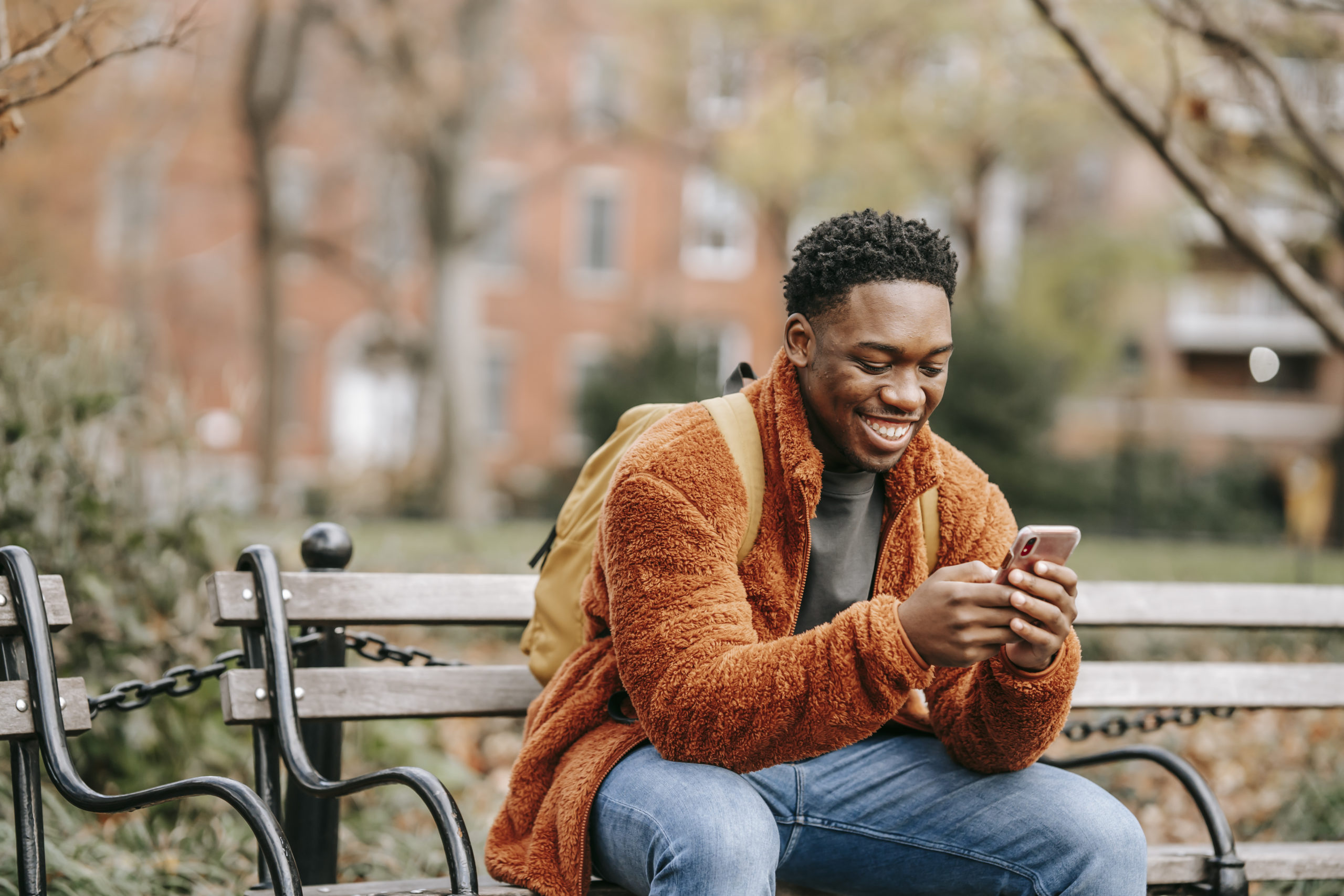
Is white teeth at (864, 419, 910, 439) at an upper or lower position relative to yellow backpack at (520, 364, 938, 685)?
upper

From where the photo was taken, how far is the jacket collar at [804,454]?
7.34 ft

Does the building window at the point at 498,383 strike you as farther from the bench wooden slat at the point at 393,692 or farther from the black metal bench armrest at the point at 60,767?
the black metal bench armrest at the point at 60,767

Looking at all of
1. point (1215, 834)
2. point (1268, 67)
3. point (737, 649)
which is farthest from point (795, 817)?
point (1268, 67)

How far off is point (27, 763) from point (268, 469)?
12.3 metres

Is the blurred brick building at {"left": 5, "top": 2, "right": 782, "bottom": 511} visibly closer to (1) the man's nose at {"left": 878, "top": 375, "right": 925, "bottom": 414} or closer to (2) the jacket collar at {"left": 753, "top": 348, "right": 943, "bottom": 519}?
(2) the jacket collar at {"left": 753, "top": 348, "right": 943, "bottom": 519}

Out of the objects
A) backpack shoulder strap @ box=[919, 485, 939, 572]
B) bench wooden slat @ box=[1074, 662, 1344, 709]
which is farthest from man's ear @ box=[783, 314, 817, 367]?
bench wooden slat @ box=[1074, 662, 1344, 709]

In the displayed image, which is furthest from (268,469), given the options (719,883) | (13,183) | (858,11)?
(719,883)

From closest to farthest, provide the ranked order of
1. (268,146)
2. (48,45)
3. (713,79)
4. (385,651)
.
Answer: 1. (48,45)
2. (385,651)
3. (268,146)
4. (713,79)

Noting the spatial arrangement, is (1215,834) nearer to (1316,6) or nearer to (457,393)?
(1316,6)

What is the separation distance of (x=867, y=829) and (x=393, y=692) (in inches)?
41.1

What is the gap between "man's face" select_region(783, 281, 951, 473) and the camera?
2.19 meters

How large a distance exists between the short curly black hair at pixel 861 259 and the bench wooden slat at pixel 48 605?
1.48 m

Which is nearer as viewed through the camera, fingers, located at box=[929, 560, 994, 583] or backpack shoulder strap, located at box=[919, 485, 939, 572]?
fingers, located at box=[929, 560, 994, 583]

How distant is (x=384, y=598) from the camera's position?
283cm
